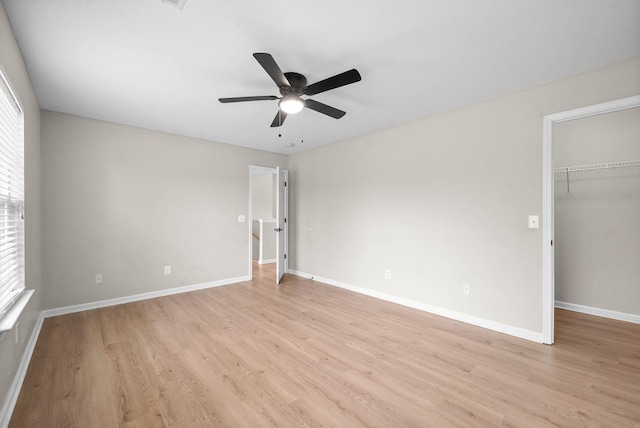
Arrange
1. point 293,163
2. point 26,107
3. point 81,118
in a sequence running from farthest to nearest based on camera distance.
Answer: point 293,163, point 81,118, point 26,107

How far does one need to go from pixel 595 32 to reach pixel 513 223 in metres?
1.62

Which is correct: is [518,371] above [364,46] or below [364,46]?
below

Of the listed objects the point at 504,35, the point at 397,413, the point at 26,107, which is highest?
the point at 504,35

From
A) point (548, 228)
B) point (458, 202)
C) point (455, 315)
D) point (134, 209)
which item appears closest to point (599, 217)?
point (548, 228)

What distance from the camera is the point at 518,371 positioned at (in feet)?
6.91

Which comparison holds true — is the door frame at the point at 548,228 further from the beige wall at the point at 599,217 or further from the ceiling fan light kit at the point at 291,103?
the ceiling fan light kit at the point at 291,103

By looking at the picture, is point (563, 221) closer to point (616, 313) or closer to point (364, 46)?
point (616, 313)

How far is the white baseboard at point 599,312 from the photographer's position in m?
3.04

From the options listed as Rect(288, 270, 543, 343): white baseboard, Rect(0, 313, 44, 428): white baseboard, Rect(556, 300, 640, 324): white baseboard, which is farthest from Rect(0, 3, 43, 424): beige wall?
Rect(556, 300, 640, 324): white baseboard

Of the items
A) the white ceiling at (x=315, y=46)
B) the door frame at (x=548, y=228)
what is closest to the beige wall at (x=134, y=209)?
the white ceiling at (x=315, y=46)

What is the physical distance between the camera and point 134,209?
3.80 metres

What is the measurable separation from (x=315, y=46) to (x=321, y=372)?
2531 mm

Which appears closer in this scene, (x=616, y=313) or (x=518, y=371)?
(x=518, y=371)

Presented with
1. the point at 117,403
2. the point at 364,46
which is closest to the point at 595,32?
the point at 364,46
